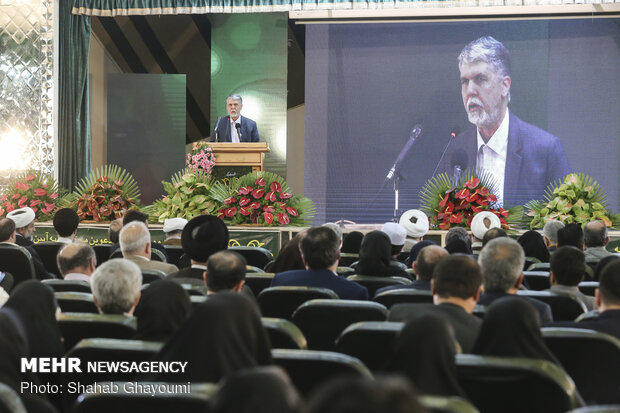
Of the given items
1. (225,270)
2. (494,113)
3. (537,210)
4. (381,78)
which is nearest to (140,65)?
(381,78)

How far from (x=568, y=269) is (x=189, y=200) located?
469cm

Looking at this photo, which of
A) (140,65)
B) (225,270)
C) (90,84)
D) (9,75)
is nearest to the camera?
(225,270)

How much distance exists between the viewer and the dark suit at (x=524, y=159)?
980 cm

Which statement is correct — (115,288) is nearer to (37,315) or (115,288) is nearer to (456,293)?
(37,315)

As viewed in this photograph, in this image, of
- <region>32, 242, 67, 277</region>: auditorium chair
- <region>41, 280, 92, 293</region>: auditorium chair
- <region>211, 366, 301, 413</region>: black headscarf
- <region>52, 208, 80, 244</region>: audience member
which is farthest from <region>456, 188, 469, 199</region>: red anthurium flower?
<region>211, 366, 301, 413</region>: black headscarf

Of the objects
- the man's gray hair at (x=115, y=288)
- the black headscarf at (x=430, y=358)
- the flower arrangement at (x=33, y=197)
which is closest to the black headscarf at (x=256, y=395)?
the black headscarf at (x=430, y=358)

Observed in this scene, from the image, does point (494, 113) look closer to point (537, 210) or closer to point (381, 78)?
point (381, 78)

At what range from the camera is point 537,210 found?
7617 millimetres

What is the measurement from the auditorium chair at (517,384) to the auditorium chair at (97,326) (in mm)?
1072

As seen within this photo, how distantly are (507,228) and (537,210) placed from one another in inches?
25.4

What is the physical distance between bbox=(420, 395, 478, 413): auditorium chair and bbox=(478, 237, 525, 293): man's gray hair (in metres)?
1.66

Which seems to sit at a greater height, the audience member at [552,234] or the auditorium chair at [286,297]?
the audience member at [552,234]

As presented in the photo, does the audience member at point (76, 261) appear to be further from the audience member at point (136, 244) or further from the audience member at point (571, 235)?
the audience member at point (571, 235)

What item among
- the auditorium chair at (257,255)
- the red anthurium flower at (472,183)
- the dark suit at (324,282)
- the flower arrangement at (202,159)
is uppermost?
the flower arrangement at (202,159)
